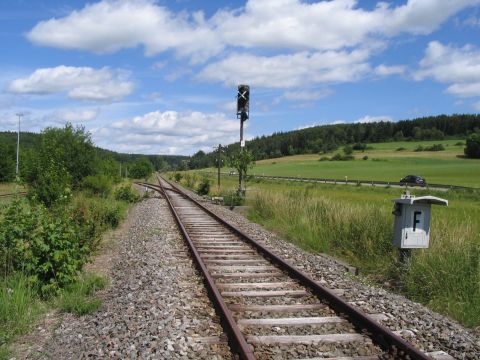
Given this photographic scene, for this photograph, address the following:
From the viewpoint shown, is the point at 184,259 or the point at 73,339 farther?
the point at 184,259

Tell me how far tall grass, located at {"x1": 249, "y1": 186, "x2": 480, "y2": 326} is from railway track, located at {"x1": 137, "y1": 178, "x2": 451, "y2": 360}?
5.19 ft

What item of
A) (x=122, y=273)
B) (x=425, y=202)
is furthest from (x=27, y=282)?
(x=425, y=202)

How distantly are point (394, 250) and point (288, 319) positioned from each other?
4418 mm

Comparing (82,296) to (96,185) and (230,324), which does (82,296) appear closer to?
(230,324)

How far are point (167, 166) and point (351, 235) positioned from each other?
7275 inches

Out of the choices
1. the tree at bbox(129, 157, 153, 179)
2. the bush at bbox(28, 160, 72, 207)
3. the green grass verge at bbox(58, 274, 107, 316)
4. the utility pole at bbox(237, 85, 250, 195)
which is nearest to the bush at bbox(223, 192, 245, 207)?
the utility pole at bbox(237, 85, 250, 195)

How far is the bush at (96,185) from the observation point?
26688 millimetres

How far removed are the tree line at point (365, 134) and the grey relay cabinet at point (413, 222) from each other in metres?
142

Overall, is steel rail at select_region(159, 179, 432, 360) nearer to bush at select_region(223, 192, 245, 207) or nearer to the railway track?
the railway track

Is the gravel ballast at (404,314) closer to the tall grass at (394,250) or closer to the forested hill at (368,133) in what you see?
the tall grass at (394,250)

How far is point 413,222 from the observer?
7836mm

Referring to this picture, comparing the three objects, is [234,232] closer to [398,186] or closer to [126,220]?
[126,220]

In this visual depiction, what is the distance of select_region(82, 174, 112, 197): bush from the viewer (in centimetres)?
2669

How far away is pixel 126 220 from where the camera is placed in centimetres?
1766
